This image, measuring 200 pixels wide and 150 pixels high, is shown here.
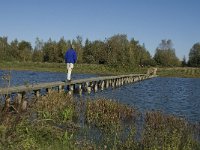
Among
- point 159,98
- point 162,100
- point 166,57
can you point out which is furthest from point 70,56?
point 166,57

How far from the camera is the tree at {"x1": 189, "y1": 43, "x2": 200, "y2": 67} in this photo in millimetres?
104062

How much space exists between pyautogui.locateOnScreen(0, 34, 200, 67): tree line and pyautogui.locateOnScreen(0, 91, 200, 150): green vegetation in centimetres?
6568

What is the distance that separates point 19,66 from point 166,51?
41478 mm

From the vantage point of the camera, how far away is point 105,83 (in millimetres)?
38656

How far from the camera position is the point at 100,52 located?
90188mm

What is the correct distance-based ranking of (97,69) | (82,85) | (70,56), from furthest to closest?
(97,69) → (82,85) → (70,56)

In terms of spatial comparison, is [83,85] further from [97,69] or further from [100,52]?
[100,52]

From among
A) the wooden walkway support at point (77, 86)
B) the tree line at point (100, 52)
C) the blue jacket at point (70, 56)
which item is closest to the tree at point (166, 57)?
the tree line at point (100, 52)

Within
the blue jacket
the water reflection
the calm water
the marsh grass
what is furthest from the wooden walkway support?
the marsh grass

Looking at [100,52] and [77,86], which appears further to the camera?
[100,52]

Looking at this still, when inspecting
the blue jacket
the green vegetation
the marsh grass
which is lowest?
the marsh grass

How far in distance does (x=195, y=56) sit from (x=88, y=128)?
96.8m

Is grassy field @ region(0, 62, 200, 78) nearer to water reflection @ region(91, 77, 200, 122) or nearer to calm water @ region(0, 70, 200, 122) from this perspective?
calm water @ region(0, 70, 200, 122)

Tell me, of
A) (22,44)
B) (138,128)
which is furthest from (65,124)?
(22,44)
